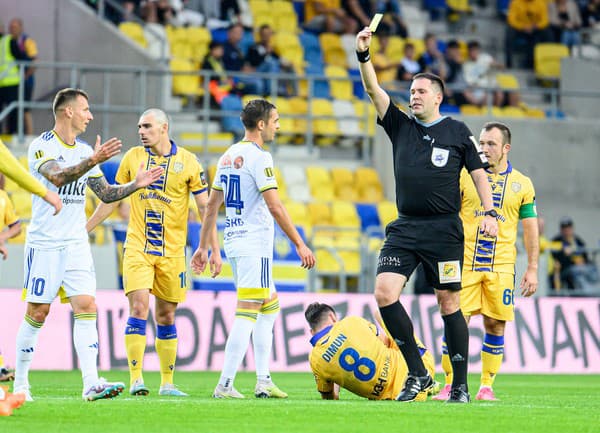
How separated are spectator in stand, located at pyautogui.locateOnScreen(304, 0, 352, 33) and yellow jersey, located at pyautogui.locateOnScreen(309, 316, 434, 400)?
17.5m

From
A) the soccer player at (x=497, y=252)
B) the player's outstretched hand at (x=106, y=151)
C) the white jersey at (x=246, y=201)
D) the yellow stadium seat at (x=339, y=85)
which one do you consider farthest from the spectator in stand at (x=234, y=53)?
the player's outstretched hand at (x=106, y=151)

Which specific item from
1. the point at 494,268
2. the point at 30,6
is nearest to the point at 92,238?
the point at 30,6

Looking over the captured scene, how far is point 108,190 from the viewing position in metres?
9.52

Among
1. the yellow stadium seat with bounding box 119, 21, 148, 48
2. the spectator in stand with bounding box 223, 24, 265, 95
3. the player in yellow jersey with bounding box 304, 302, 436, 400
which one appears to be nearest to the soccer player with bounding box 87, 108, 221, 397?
the player in yellow jersey with bounding box 304, 302, 436, 400

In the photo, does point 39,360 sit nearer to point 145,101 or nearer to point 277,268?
point 277,268

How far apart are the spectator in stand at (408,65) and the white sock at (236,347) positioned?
1566 cm

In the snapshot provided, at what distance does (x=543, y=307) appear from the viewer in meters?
17.9

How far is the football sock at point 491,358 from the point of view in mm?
11133

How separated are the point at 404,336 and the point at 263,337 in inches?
59.1

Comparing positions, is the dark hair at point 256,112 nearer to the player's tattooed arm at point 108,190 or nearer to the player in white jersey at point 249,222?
the player in white jersey at point 249,222

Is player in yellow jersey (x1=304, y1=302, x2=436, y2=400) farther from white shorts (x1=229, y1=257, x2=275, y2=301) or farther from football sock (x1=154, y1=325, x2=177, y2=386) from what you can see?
football sock (x1=154, y1=325, x2=177, y2=386)

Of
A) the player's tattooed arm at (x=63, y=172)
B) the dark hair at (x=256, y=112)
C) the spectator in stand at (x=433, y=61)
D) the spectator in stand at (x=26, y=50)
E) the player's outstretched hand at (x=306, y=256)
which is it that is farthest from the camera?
the spectator in stand at (x=433, y=61)

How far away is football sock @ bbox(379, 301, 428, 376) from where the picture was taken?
960cm

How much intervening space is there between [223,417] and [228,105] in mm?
15467
